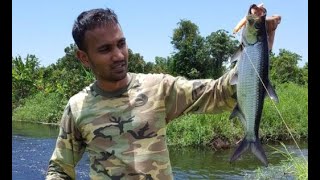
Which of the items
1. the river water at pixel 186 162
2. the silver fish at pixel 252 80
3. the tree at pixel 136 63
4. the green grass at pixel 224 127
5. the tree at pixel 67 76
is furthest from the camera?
the tree at pixel 136 63

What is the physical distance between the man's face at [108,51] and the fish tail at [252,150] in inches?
22.8

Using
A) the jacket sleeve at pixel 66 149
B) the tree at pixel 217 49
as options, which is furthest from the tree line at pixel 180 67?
the jacket sleeve at pixel 66 149

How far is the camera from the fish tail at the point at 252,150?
6.44ft

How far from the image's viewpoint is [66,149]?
7.70ft

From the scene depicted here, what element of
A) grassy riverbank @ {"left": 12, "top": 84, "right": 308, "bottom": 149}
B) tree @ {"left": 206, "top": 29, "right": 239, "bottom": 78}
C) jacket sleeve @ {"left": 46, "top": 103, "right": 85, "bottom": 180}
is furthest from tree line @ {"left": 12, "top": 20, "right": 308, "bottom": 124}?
jacket sleeve @ {"left": 46, "top": 103, "right": 85, "bottom": 180}

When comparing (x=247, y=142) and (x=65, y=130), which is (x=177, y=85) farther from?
(x=65, y=130)

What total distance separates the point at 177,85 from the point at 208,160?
15082mm

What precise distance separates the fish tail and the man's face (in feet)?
1.90

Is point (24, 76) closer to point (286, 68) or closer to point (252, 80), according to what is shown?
point (286, 68)

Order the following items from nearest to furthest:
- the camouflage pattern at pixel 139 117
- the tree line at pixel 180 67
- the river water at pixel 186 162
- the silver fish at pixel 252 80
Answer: the silver fish at pixel 252 80 → the camouflage pattern at pixel 139 117 → the river water at pixel 186 162 → the tree line at pixel 180 67

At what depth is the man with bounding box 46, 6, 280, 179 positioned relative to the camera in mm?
2117

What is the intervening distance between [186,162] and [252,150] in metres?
14.8

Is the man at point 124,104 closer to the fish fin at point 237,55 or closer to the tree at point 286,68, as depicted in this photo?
the fish fin at point 237,55

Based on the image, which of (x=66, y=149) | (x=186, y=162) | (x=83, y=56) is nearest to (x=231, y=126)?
(x=186, y=162)
